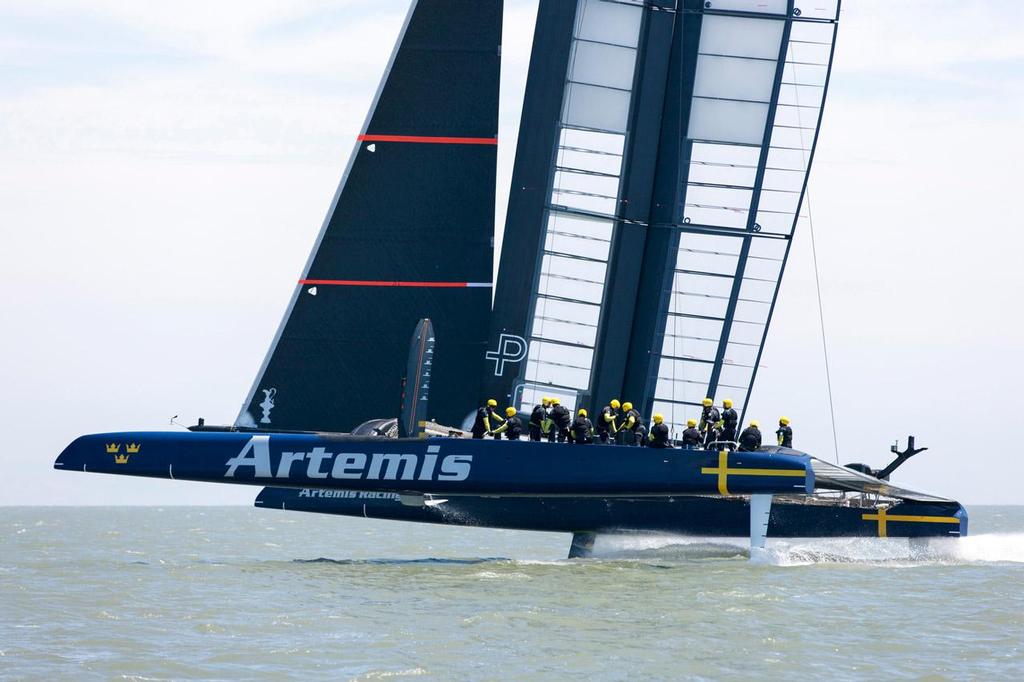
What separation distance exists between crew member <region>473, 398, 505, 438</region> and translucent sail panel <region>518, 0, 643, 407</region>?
1.37m

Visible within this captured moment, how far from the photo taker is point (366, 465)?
15.4 metres

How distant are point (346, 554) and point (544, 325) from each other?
294 inches

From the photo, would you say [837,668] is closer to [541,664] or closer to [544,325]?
[541,664]

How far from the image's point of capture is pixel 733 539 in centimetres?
1773

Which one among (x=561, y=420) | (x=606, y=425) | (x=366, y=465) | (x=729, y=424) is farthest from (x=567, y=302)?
(x=366, y=465)

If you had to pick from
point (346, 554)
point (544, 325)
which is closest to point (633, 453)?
point (544, 325)

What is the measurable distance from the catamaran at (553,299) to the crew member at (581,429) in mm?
336

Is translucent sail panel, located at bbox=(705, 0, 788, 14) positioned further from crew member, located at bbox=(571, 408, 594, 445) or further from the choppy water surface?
the choppy water surface

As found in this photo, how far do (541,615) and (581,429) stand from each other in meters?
3.45

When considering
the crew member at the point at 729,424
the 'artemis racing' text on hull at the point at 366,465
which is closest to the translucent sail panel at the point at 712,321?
the crew member at the point at 729,424

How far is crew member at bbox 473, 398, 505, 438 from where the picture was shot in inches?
628

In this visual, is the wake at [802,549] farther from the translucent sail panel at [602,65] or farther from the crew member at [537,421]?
the translucent sail panel at [602,65]

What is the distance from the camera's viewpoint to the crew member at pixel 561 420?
15.8 meters

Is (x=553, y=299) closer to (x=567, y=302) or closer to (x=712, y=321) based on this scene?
(x=567, y=302)
